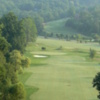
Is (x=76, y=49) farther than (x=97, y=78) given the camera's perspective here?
Yes

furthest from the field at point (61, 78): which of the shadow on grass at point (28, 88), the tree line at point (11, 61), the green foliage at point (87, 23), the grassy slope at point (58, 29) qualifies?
the grassy slope at point (58, 29)

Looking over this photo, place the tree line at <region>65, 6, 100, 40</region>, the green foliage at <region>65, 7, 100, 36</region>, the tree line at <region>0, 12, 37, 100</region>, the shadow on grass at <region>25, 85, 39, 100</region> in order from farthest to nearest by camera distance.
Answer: the green foliage at <region>65, 7, 100, 36</region> < the tree line at <region>65, 6, 100, 40</region> < the shadow on grass at <region>25, 85, 39, 100</region> < the tree line at <region>0, 12, 37, 100</region>

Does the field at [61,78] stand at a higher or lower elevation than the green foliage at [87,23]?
lower

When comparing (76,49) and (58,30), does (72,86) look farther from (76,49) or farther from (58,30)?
Result: (58,30)

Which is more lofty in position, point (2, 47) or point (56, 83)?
point (2, 47)

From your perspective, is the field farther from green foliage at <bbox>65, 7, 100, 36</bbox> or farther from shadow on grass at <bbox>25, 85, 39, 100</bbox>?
green foliage at <bbox>65, 7, 100, 36</bbox>

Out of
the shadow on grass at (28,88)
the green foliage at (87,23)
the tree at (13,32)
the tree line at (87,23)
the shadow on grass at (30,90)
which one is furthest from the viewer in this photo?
the green foliage at (87,23)

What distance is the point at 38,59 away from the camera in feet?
246

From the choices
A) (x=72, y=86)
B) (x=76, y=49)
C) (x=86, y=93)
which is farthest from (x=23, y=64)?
(x=76, y=49)

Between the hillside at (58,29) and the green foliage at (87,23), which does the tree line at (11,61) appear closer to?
the hillside at (58,29)

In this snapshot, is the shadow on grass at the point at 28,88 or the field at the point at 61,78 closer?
the field at the point at 61,78

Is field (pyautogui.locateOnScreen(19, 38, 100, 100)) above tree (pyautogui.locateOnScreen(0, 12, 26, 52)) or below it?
below

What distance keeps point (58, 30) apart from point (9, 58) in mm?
118588

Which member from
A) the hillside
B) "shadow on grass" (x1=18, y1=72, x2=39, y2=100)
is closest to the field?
Result: "shadow on grass" (x1=18, y1=72, x2=39, y2=100)
